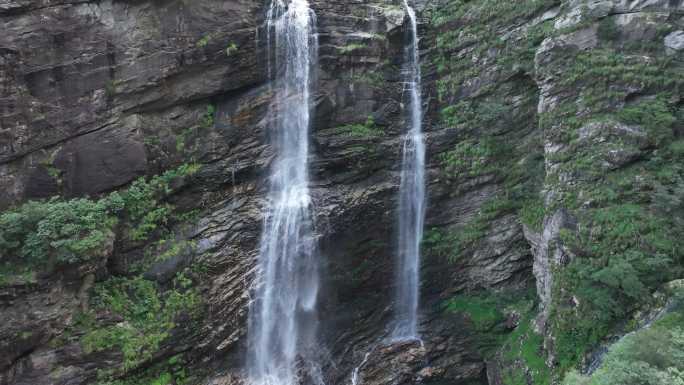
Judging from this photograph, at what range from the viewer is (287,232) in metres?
15.2

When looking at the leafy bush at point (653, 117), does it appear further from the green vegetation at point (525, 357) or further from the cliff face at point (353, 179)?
the green vegetation at point (525, 357)

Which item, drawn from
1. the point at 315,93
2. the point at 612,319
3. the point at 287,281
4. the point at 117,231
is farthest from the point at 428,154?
the point at 117,231

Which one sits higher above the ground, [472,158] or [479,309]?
[472,158]

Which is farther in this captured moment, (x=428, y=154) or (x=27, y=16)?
(x=428, y=154)

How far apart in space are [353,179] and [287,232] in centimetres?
296

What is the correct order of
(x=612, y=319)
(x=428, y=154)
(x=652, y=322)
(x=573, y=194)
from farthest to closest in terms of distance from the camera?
(x=428, y=154) → (x=573, y=194) → (x=612, y=319) → (x=652, y=322)

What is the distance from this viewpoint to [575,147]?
1350 centimetres

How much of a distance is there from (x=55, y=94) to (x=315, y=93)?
803 centimetres

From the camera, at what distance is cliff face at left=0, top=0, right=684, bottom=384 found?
39.4ft

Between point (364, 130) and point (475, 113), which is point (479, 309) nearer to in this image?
point (475, 113)

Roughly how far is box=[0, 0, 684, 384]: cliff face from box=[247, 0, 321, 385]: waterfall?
454mm

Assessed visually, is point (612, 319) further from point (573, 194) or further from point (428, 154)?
point (428, 154)

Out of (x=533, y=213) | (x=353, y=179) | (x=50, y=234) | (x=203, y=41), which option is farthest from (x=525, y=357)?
(x=203, y=41)

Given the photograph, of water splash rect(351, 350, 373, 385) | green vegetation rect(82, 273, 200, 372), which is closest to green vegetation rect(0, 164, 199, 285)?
green vegetation rect(82, 273, 200, 372)
